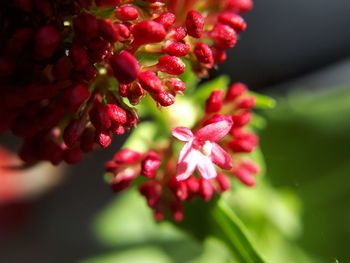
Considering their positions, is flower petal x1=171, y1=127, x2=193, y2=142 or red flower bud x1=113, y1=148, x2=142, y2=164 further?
red flower bud x1=113, y1=148, x2=142, y2=164

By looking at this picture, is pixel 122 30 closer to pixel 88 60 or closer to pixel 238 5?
pixel 88 60

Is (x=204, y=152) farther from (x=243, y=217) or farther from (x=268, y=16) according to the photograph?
(x=268, y=16)

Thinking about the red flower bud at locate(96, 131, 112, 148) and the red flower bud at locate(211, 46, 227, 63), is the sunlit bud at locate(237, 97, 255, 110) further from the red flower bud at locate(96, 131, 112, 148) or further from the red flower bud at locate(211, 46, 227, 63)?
the red flower bud at locate(96, 131, 112, 148)

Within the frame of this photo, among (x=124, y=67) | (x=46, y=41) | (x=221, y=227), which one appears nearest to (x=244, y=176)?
(x=221, y=227)

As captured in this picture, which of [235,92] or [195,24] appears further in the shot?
[235,92]

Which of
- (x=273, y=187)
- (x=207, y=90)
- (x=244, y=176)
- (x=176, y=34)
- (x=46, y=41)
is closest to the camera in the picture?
(x=46, y=41)

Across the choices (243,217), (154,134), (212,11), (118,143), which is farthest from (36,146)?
(118,143)

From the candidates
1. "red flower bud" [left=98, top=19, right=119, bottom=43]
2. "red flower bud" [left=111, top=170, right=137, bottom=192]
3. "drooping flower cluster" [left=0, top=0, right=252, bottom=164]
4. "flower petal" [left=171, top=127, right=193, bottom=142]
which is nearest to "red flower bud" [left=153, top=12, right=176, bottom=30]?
"drooping flower cluster" [left=0, top=0, right=252, bottom=164]
